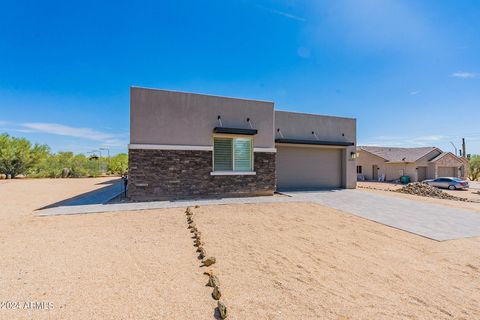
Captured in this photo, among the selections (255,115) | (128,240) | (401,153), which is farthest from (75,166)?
(401,153)

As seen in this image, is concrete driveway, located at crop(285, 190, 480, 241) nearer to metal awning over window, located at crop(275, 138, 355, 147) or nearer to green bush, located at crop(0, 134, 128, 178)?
metal awning over window, located at crop(275, 138, 355, 147)

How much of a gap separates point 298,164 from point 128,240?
11.1 meters

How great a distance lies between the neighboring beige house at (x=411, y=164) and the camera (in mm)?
27594

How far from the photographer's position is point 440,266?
406 cm

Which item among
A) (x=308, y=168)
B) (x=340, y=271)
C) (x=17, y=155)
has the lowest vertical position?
(x=340, y=271)

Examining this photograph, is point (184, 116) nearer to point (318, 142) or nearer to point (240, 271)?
point (240, 271)

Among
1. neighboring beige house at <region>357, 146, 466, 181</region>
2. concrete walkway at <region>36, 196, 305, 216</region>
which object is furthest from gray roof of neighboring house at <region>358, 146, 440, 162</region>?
concrete walkway at <region>36, 196, 305, 216</region>

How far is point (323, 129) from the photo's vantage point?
14594 millimetres

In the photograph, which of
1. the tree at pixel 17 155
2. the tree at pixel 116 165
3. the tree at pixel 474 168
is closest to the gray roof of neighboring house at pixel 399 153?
the tree at pixel 474 168

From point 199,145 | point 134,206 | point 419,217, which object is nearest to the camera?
point 419,217

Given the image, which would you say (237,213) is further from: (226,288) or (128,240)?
(226,288)

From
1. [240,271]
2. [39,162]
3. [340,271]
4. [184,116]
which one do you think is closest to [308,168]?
[184,116]

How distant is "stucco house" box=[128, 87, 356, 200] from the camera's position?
30.4ft

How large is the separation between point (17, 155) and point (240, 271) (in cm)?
2860
